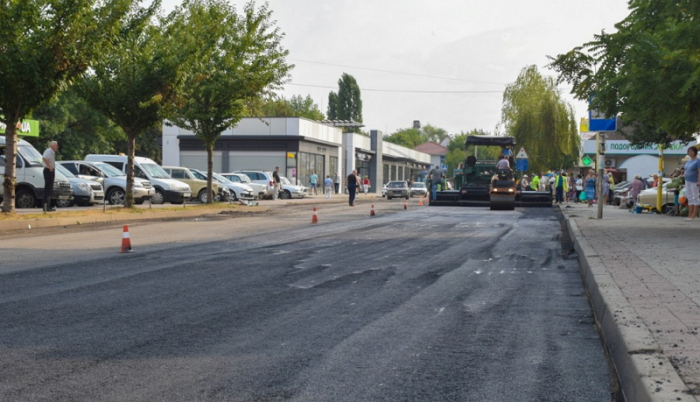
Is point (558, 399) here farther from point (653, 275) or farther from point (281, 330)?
point (653, 275)

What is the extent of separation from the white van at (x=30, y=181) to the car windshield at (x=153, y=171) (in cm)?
711

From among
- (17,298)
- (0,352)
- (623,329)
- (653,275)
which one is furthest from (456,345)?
(17,298)

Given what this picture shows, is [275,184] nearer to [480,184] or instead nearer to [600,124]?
[480,184]

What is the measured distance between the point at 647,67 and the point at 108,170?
22874mm

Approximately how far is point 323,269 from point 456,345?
15.6 feet

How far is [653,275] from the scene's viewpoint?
8930 mm

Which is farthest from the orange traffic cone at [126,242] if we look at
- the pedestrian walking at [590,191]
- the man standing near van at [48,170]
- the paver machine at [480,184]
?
the pedestrian walking at [590,191]

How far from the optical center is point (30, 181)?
25172mm

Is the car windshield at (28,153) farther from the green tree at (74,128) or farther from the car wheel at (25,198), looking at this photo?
the green tree at (74,128)

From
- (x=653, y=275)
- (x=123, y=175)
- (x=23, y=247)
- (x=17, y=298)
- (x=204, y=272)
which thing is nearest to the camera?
(x=17, y=298)

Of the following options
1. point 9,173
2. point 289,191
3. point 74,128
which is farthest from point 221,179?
point 74,128

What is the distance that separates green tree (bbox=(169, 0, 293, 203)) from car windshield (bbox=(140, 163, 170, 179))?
77.0 inches

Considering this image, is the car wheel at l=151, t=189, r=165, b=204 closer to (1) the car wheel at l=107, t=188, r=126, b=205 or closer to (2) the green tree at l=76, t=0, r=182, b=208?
(1) the car wheel at l=107, t=188, r=126, b=205

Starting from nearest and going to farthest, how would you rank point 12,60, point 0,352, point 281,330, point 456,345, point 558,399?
point 558,399
point 0,352
point 456,345
point 281,330
point 12,60
